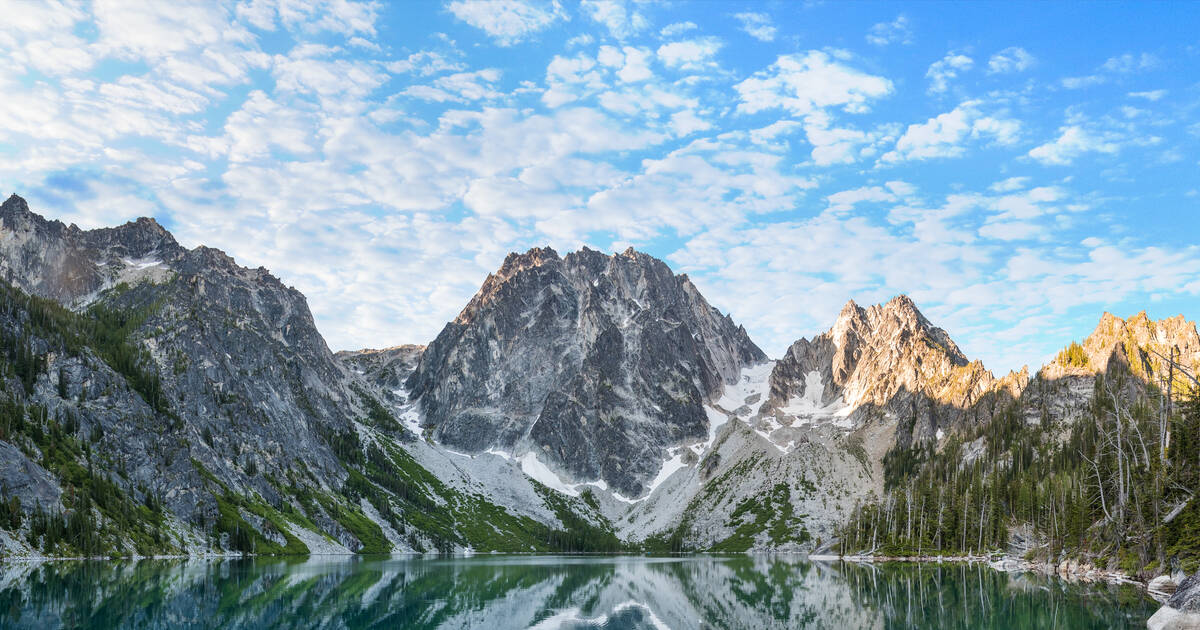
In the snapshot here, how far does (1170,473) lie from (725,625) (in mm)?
51075

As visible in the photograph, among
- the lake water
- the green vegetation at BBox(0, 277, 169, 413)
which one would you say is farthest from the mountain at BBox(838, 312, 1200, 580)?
the green vegetation at BBox(0, 277, 169, 413)

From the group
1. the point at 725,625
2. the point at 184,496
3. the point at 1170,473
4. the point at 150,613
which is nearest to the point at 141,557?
the point at 184,496

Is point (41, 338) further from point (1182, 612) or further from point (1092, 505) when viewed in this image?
point (1182, 612)

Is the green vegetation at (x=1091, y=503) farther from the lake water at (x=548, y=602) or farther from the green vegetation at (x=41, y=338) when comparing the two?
the green vegetation at (x=41, y=338)

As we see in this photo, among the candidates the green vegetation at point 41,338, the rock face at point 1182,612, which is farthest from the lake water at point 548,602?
the green vegetation at point 41,338

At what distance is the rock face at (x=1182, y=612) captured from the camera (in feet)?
123

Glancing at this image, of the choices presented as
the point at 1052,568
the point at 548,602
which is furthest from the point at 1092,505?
the point at 548,602

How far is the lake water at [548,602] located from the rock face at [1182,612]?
2168 millimetres

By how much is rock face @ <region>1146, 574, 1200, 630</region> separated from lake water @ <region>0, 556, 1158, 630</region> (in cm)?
217

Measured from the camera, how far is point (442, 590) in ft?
258

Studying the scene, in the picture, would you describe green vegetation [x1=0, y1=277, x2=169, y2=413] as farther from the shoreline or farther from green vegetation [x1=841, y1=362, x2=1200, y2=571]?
green vegetation [x1=841, y1=362, x2=1200, y2=571]

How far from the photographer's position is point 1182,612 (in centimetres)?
3891

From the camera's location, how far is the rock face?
37.6 metres

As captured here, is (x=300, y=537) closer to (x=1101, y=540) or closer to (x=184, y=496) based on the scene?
(x=184, y=496)
